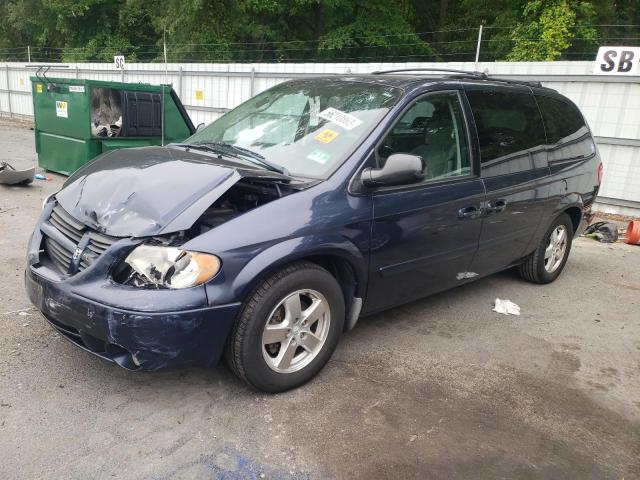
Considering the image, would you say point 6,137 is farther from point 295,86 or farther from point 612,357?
point 612,357

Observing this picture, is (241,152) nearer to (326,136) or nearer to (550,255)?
(326,136)

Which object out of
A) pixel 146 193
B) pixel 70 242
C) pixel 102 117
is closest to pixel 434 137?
pixel 146 193

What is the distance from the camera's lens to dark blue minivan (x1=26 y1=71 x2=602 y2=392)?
2629mm

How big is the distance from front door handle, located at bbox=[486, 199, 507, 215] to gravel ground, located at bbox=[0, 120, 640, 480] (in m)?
0.93

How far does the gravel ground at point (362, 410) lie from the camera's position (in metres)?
2.54

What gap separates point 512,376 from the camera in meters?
3.53

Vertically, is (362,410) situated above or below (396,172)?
below

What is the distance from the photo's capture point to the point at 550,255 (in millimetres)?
5273

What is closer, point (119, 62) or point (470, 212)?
point (470, 212)

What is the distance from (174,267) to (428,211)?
1737mm

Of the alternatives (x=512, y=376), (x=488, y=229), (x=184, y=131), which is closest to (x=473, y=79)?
(x=488, y=229)

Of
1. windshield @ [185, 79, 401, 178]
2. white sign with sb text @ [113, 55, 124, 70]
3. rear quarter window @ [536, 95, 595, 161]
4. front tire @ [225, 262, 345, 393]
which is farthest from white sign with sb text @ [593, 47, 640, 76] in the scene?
white sign with sb text @ [113, 55, 124, 70]

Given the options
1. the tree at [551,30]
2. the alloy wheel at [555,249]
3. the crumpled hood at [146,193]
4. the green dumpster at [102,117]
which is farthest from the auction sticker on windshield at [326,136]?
the tree at [551,30]

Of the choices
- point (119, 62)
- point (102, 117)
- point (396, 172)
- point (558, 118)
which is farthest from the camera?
point (119, 62)
